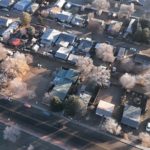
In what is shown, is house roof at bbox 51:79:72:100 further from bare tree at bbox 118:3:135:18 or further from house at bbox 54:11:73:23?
bare tree at bbox 118:3:135:18

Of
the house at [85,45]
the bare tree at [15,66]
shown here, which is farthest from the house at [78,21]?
the bare tree at [15,66]

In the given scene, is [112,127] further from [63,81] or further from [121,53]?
[121,53]

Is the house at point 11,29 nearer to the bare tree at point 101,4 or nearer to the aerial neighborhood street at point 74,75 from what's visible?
the aerial neighborhood street at point 74,75

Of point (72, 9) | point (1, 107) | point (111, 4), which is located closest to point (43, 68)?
point (1, 107)

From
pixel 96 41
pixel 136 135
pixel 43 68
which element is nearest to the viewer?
pixel 136 135

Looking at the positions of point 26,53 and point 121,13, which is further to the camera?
point 121,13

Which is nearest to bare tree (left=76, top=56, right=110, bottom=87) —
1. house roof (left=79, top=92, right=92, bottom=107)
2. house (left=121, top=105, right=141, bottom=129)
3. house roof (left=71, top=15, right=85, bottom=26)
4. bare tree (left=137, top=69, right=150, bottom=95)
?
house roof (left=79, top=92, right=92, bottom=107)

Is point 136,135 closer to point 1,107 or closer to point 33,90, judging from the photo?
point 33,90
